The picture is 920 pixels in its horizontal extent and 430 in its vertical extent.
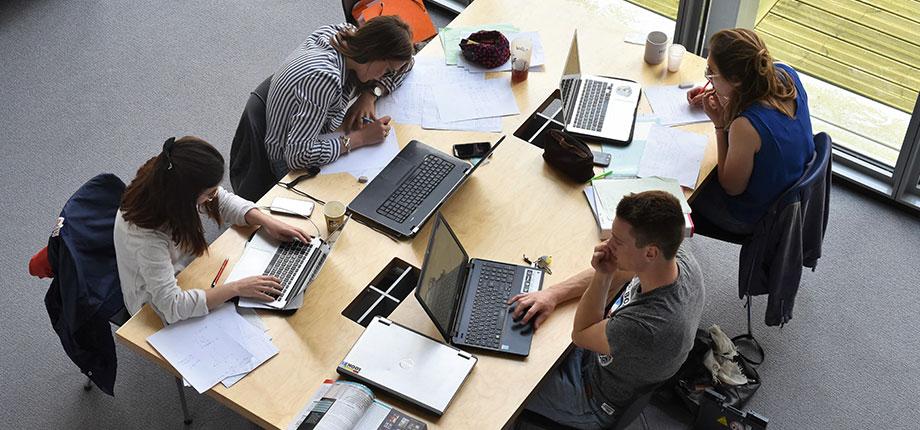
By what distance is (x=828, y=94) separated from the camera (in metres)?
4.52

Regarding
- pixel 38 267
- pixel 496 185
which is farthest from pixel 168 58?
pixel 496 185

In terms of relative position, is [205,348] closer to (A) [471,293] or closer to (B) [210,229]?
(A) [471,293]

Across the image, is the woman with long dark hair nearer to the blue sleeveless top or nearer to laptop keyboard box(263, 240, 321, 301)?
laptop keyboard box(263, 240, 321, 301)

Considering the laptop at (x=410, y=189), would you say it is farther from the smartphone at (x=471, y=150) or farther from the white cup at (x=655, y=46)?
the white cup at (x=655, y=46)

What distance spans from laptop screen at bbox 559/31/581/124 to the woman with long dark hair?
1330 millimetres

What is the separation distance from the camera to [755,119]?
317 centimetres

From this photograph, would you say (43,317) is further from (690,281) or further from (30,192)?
(690,281)

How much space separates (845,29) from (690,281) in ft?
7.63

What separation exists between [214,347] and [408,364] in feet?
1.91

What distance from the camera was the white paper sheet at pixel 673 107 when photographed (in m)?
3.58

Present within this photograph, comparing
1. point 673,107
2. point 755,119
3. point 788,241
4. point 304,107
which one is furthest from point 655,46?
point 304,107

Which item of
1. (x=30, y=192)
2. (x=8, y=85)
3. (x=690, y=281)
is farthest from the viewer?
(x=8, y=85)

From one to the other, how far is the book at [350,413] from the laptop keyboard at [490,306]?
35 cm

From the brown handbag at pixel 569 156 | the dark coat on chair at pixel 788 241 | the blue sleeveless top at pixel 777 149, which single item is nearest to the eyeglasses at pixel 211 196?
the brown handbag at pixel 569 156
